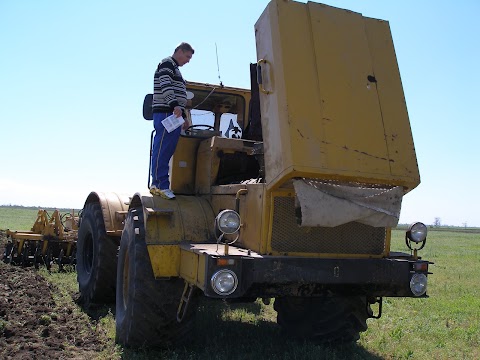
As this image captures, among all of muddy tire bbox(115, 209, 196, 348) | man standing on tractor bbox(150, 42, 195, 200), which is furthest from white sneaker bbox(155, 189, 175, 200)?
muddy tire bbox(115, 209, 196, 348)

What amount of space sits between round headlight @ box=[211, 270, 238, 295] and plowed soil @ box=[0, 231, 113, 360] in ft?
5.70

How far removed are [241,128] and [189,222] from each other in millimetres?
2101

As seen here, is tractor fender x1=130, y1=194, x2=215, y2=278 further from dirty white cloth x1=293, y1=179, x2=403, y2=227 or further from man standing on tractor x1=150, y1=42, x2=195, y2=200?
dirty white cloth x1=293, y1=179, x2=403, y2=227

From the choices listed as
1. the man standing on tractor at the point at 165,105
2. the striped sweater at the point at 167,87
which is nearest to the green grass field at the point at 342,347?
the man standing on tractor at the point at 165,105

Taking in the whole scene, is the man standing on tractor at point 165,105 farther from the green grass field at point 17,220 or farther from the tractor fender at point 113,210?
the green grass field at point 17,220

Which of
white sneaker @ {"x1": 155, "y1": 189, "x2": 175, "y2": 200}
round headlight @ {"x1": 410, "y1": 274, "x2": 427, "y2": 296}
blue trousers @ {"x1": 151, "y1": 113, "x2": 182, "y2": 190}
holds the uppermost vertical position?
blue trousers @ {"x1": 151, "y1": 113, "x2": 182, "y2": 190}

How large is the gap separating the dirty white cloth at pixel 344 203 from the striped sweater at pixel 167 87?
6.17ft

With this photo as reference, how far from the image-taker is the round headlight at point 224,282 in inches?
156

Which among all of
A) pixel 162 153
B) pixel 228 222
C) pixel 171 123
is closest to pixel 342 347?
pixel 228 222

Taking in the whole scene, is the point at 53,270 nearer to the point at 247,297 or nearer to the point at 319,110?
the point at 247,297

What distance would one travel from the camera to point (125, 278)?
5.52 metres

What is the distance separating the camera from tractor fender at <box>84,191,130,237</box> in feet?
21.8

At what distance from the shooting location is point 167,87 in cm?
537

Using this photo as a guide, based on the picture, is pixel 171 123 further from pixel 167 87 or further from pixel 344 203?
pixel 344 203
